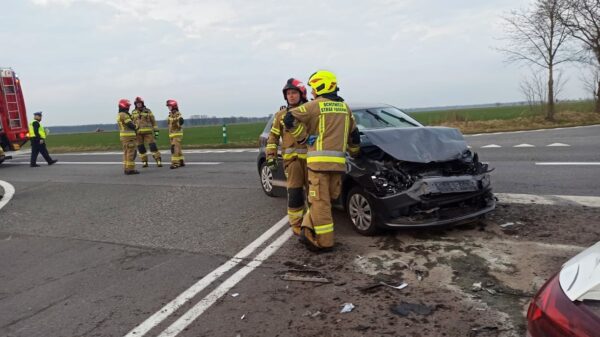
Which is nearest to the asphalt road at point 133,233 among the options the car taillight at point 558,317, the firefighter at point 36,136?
the car taillight at point 558,317

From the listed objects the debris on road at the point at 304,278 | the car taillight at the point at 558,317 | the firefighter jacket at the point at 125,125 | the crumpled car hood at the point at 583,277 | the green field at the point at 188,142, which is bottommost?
the debris on road at the point at 304,278

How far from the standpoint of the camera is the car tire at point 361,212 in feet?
17.2

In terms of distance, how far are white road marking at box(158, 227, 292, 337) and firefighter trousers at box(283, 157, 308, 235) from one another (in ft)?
0.87

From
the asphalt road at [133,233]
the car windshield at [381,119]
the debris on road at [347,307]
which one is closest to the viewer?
the debris on road at [347,307]

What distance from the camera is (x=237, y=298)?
407 centimetres

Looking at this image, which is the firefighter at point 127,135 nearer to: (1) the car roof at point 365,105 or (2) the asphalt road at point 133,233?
(2) the asphalt road at point 133,233

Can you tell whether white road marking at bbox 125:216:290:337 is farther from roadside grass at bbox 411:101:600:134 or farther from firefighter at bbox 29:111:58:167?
roadside grass at bbox 411:101:600:134

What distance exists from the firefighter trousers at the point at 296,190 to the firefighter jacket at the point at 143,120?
869 cm

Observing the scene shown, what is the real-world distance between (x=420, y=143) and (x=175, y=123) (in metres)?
9.06

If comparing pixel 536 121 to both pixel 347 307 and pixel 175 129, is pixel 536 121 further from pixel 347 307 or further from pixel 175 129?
pixel 347 307

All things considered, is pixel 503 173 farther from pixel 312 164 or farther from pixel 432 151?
pixel 312 164

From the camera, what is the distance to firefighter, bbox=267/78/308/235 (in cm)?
564

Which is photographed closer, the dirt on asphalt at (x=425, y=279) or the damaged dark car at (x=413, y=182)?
the dirt on asphalt at (x=425, y=279)

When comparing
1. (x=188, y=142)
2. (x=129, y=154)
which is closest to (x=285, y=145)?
(x=129, y=154)
